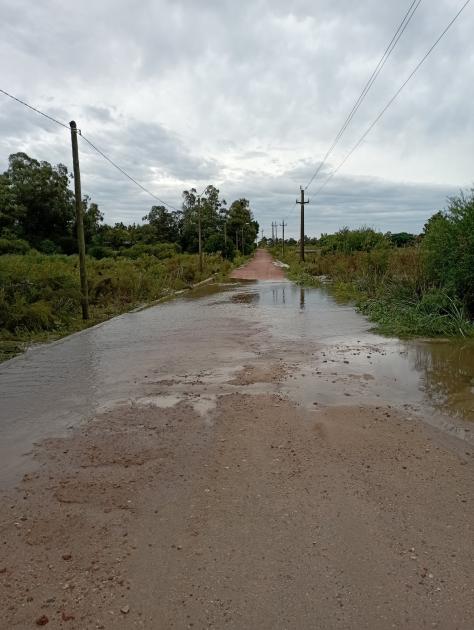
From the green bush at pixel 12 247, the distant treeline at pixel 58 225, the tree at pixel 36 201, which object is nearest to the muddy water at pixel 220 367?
the green bush at pixel 12 247

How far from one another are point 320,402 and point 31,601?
13.6ft

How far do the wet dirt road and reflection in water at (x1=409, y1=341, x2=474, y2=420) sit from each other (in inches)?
1.9

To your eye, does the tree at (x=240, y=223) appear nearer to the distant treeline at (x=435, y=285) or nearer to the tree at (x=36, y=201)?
the tree at (x=36, y=201)

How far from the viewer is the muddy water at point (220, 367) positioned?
19.9 ft

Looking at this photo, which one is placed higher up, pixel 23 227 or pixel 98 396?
pixel 23 227

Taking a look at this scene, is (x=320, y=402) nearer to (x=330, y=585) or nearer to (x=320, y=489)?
(x=320, y=489)

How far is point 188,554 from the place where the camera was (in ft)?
10.5

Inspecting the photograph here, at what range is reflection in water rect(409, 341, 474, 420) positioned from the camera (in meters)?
6.27

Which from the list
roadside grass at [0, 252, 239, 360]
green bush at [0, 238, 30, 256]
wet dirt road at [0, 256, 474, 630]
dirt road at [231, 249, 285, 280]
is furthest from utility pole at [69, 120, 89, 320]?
green bush at [0, 238, 30, 256]

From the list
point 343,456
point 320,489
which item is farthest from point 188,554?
point 343,456

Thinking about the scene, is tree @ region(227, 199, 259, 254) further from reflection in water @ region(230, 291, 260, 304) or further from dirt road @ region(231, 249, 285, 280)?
reflection in water @ region(230, 291, 260, 304)

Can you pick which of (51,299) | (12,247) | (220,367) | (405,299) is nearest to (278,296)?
(405,299)

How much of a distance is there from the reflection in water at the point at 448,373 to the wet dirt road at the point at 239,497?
0.05 m

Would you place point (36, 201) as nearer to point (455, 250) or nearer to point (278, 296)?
point (278, 296)
